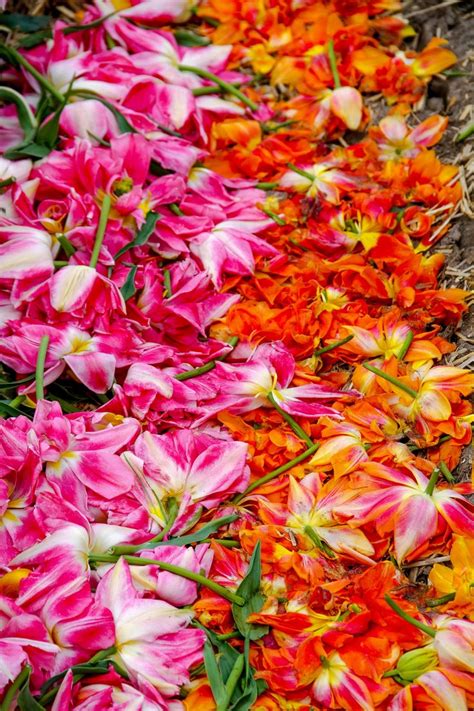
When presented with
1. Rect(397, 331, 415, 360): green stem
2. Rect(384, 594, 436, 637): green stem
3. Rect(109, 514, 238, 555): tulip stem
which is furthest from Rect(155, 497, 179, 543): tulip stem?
Rect(397, 331, 415, 360): green stem

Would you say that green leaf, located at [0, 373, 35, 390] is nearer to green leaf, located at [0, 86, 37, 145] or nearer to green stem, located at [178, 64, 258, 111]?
green leaf, located at [0, 86, 37, 145]

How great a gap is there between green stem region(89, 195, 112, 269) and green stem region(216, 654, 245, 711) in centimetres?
50

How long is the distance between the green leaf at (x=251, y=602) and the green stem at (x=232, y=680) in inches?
1.1

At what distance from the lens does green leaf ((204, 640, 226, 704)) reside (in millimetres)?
817

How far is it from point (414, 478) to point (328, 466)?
0.32 feet

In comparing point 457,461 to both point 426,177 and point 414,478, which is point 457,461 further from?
point 426,177

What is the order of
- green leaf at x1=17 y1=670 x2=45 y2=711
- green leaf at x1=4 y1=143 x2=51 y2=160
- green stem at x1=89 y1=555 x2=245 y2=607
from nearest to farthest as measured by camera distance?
green leaf at x1=17 y1=670 x2=45 y2=711 < green stem at x1=89 y1=555 x2=245 y2=607 < green leaf at x1=4 y1=143 x2=51 y2=160

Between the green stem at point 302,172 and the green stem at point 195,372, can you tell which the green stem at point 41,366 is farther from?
the green stem at point 302,172

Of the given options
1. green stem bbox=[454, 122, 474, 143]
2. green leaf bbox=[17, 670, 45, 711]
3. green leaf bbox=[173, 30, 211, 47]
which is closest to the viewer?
green leaf bbox=[17, 670, 45, 711]

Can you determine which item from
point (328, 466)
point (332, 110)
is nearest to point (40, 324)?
point (328, 466)

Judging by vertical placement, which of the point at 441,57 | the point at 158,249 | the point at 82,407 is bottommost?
the point at 82,407

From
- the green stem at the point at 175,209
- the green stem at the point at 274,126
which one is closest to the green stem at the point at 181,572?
the green stem at the point at 175,209

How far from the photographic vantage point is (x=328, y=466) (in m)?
1.00

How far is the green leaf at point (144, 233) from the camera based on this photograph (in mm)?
1146
